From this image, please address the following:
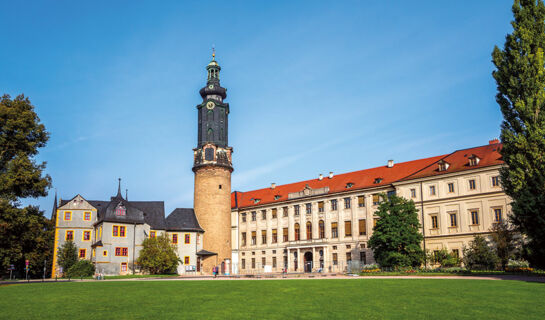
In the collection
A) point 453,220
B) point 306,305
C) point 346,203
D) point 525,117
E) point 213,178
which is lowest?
point 306,305

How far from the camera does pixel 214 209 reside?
225ft

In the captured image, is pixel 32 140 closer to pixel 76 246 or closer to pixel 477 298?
pixel 76 246

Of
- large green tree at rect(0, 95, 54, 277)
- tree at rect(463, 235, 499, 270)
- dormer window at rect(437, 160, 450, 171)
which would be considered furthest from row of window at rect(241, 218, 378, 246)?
large green tree at rect(0, 95, 54, 277)

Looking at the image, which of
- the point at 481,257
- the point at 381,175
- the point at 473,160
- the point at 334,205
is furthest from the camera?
the point at 334,205

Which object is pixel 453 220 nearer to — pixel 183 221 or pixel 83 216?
pixel 183 221

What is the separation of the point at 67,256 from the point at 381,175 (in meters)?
40.4

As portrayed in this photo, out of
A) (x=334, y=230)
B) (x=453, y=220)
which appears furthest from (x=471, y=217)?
(x=334, y=230)

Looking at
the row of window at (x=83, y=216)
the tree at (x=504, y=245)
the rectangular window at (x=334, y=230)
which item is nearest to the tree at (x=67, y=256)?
the row of window at (x=83, y=216)

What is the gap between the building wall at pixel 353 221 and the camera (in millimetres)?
50781

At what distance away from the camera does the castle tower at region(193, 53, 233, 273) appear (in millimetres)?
67875

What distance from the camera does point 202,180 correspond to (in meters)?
69.6

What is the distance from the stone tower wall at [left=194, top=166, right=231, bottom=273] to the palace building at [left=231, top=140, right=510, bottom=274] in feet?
18.8

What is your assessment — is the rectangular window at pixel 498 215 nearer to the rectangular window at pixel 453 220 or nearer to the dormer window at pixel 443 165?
the rectangular window at pixel 453 220

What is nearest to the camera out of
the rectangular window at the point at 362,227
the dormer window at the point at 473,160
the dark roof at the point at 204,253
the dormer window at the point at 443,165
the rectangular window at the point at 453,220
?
the dormer window at the point at 473,160
